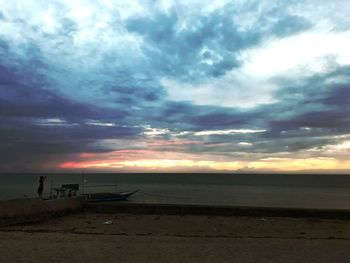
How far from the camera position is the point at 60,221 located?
19.0 m

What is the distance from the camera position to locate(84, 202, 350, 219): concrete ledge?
20.9m

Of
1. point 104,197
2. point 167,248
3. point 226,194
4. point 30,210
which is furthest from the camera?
point 226,194

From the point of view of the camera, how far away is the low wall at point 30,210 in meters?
16.8

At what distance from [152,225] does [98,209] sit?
204 inches

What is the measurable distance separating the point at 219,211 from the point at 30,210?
9.47 metres

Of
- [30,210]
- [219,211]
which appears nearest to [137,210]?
[219,211]

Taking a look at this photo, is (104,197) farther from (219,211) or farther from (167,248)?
(167,248)

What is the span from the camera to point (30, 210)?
18109mm

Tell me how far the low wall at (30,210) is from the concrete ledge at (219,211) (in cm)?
222

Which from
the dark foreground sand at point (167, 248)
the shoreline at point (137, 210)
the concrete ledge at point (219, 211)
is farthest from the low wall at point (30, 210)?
the dark foreground sand at point (167, 248)

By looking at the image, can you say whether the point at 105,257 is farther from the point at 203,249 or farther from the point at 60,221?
the point at 60,221

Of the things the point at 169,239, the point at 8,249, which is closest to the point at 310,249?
the point at 169,239

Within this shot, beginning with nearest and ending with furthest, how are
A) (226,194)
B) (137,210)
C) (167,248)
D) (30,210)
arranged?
(167,248), (30,210), (137,210), (226,194)

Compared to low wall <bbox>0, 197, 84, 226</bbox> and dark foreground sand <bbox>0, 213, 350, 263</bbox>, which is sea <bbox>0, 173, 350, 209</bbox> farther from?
dark foreground sand <bbox>0, 213, 350, 263</bbox>
